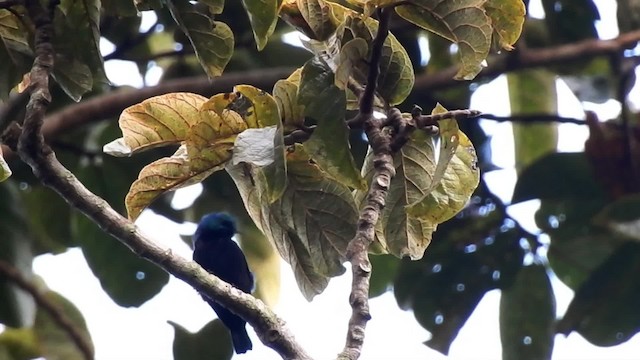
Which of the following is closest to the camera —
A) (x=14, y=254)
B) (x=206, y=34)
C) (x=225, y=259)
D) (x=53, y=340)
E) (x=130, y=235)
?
(x=130, y=235)

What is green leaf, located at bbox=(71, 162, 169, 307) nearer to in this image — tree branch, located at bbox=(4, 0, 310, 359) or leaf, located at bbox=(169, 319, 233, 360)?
leaf, located at bbox=(169, 319, 233, 360)

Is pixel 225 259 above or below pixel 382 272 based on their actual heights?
below

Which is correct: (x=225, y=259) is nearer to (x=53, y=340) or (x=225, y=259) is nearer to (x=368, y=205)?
(x=53, y=340)

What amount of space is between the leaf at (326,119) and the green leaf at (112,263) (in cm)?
212

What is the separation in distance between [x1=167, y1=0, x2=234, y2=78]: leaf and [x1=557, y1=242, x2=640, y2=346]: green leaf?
2.14m

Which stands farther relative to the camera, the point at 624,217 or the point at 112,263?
the point at 112,263

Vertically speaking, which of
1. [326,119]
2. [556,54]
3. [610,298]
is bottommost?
[326,119]

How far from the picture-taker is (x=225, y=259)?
3721 mm

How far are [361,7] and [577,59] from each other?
2.11 m

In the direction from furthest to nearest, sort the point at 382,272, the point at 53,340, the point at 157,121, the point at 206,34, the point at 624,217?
the point at 382,272, the point at 53,340, the point at 624,217, the point at 206,34, the point at 157,121

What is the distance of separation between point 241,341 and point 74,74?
62.3 inches

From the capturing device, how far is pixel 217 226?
3916 mm

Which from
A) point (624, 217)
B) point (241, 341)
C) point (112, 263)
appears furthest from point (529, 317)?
point (112, 263)

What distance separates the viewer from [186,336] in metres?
3.35
